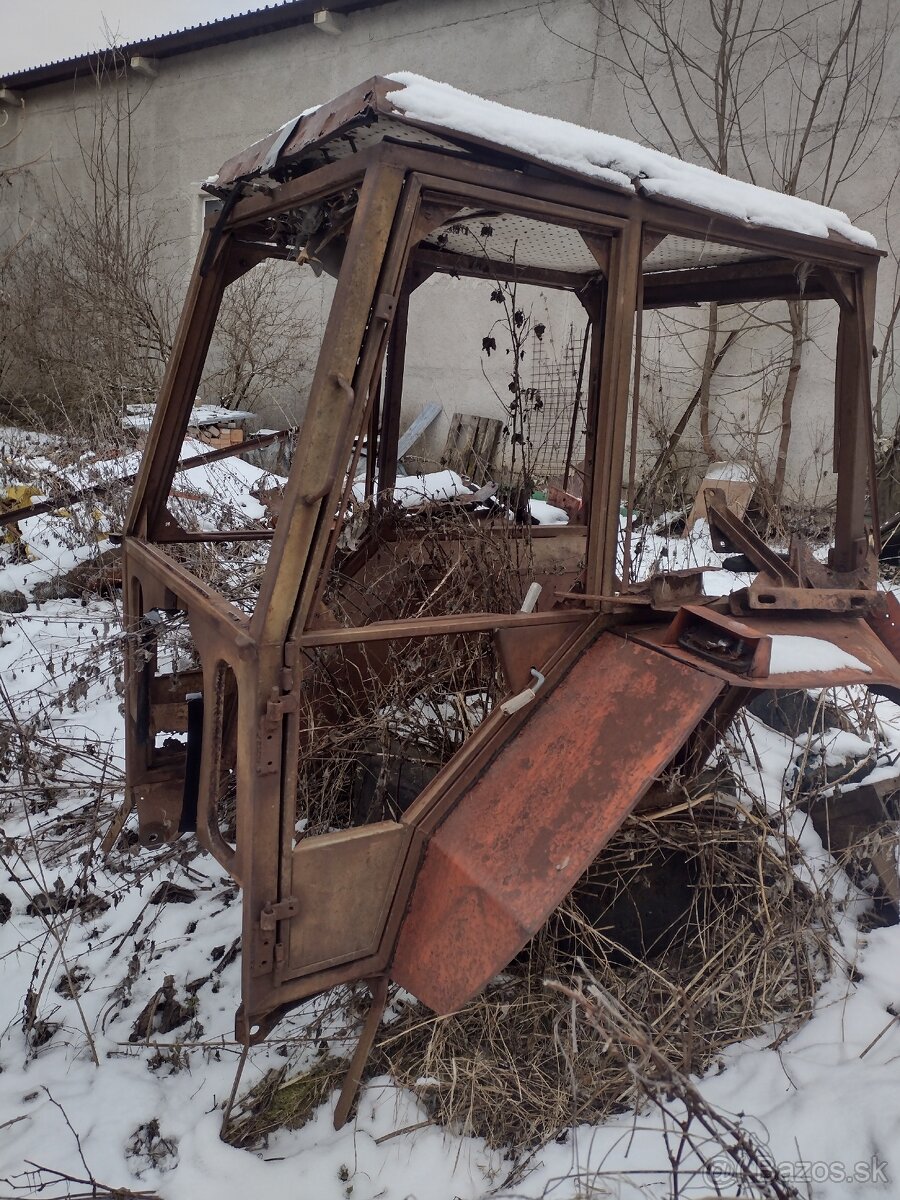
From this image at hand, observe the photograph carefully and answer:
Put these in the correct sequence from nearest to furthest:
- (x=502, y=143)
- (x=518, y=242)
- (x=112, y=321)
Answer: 1. (x=502, y=143)
2. (x=518, y=242)
3. (x=112, y=321)

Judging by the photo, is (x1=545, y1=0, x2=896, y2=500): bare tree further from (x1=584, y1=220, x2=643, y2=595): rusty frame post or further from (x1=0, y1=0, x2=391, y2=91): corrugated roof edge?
(x1=584, y1=220, x2=643, y2=595): rusty frame post

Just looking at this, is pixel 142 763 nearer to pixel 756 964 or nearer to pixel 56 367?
pixel 756 964

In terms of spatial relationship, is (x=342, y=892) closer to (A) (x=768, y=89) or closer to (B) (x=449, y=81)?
(A) (x=768, y=89)

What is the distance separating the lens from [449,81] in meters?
9.07

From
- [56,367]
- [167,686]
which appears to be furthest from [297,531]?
[56,367]

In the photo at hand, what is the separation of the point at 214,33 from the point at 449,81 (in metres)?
Answer: 3.52

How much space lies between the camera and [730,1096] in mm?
2029

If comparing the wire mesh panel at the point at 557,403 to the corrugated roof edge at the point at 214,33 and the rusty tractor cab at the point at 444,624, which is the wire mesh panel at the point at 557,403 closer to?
the rusty tractor cab at the point at 444,624

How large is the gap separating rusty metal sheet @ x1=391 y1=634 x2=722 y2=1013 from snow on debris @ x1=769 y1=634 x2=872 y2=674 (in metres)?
0.22

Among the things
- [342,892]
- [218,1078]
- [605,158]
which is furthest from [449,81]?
[218,1078]

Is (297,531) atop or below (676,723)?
atop

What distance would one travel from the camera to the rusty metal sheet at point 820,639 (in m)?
1.82

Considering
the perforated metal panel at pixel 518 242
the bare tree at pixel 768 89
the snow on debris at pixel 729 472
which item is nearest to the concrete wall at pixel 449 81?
the bare tree at pixel 768 89

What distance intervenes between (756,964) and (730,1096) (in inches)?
14.8
